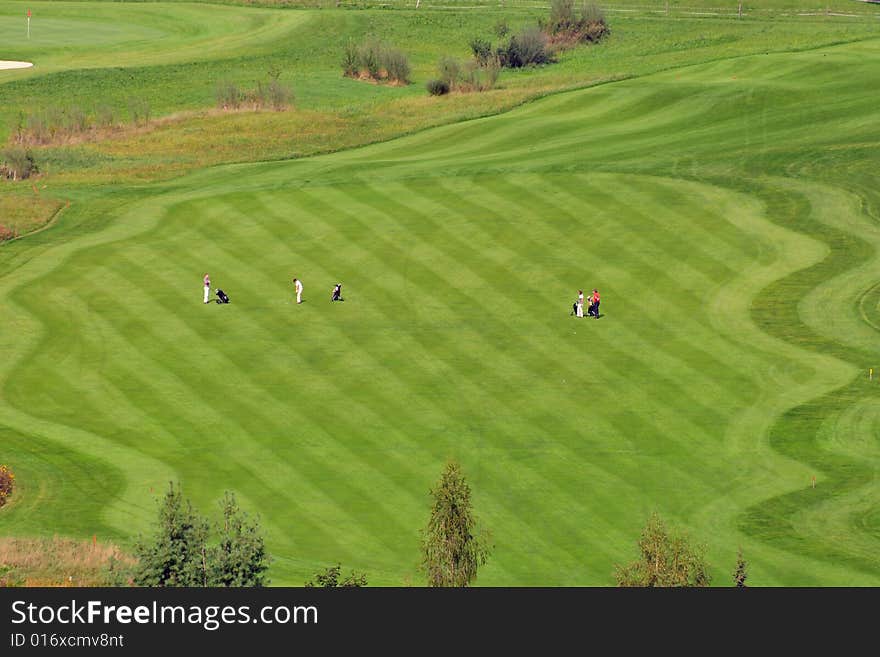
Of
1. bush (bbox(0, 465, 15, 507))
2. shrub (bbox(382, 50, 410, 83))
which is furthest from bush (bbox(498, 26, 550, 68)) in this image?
bush (bbox(0, 465, 15, 507))

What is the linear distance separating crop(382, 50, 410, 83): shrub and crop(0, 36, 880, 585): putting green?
1419 inches

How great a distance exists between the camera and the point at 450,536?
46.3m

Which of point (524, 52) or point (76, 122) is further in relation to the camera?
point (524, 52)

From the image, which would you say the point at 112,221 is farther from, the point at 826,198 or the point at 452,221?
the point at 826,198

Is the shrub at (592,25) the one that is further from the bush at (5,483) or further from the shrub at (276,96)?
the bush at (5,483)

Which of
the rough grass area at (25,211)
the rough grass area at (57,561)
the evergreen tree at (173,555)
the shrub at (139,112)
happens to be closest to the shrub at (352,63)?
the shrub at (139,112)

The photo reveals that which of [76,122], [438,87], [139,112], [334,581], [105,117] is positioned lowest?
[334,581]

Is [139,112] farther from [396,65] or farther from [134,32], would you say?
[134,32]

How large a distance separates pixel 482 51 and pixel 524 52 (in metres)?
3.61

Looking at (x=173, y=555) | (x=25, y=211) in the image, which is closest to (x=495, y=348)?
(x=173, y=555)

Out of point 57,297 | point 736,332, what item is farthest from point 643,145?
point 57,297

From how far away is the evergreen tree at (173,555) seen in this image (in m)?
42.4

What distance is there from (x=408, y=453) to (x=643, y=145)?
4448 centimetres

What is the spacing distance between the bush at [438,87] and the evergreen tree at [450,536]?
86.3 m
